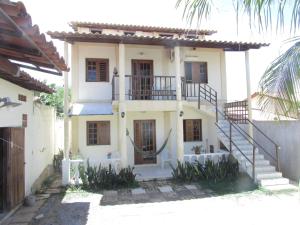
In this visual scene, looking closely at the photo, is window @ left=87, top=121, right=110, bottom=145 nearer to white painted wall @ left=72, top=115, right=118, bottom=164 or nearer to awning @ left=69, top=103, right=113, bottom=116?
white painted wall @ left=72, top=115, right=118, bottom=164

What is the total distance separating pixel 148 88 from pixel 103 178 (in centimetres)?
567

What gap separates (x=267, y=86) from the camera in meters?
4.28

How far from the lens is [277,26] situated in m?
3.82

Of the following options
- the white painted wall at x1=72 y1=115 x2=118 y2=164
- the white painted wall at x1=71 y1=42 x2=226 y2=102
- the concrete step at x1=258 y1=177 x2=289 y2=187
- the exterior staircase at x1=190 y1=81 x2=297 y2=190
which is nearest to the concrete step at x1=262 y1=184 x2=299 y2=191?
the exterior staircase at x1=190 y1=81 x2=297 y2=190

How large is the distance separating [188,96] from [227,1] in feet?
38.7

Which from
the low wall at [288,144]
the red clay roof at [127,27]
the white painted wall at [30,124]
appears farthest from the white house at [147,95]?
the low wall at [288,144]

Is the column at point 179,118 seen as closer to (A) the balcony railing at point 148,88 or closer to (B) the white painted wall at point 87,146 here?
(A) the balcony railing at point 148,88

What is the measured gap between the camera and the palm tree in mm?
3801

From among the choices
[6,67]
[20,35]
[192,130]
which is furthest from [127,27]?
[20,35]

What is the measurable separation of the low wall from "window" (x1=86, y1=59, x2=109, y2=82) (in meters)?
8.37

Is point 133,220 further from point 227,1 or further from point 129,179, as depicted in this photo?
point 227,1

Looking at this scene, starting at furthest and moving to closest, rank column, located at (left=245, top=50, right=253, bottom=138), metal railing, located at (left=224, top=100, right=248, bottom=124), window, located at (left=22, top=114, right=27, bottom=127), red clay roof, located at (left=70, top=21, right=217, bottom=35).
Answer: red clay roof, located at (left=70, top=21, right=217, bottom=35) < metal railing, located at (left=224, top=100, right=248, bottom=124) < column, located at (left=245, top=50, right=253, bottom=138) < window, located at (left=22, top=114, right=27, bottom=127)

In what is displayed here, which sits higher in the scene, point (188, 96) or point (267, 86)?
point (188, 96)

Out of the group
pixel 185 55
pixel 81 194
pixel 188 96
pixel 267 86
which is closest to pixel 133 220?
pixel 81 194
